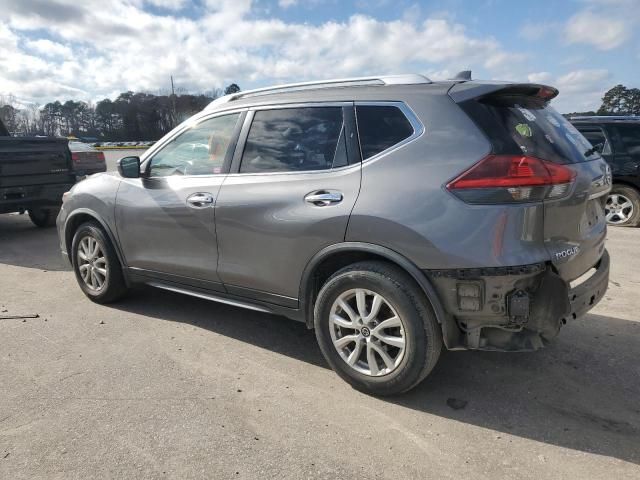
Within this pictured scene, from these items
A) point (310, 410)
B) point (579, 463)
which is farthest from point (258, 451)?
point (579, 463)

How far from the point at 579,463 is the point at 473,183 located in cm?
146

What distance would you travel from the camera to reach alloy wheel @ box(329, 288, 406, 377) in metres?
2.96

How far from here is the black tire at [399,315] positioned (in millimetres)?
2828

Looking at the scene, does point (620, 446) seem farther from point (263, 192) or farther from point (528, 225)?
point (263, 192)

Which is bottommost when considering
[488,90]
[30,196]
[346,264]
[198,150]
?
[346,264]

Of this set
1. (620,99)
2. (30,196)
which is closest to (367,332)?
(30,196)

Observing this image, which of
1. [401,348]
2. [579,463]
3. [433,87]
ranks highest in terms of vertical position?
[433,87]

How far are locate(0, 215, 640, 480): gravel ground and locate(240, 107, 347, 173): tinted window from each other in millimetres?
1390

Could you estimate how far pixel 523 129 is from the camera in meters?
2.80

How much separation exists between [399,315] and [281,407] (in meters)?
0.89

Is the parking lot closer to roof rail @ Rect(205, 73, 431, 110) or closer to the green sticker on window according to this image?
the green sticker on window

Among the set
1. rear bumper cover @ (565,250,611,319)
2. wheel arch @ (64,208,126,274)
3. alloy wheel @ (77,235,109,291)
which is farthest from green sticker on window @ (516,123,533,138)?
alloy wheel @ (77,235,109,291)

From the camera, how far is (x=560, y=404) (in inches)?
118

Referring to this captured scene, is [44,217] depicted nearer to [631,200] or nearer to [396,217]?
[396,217]
